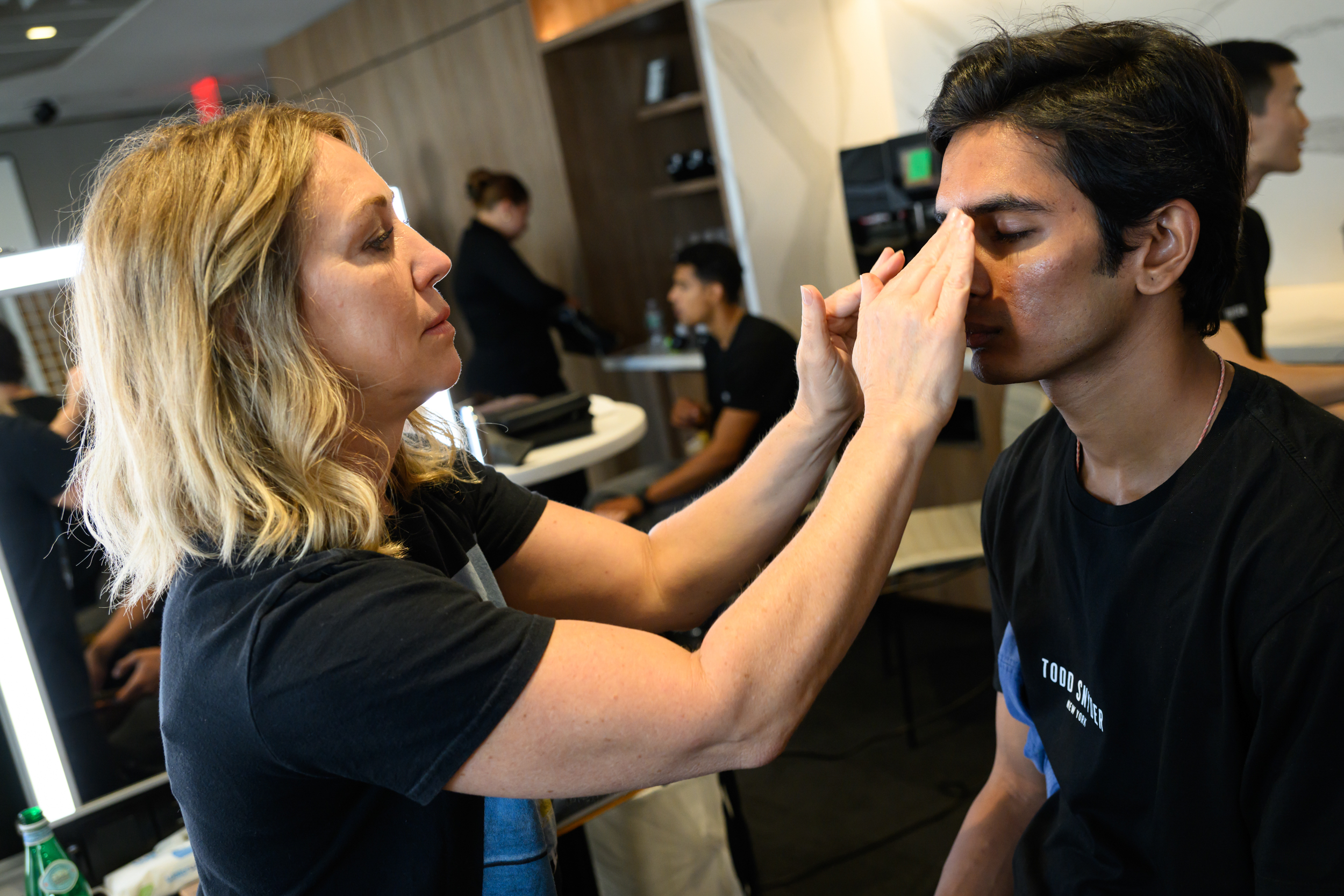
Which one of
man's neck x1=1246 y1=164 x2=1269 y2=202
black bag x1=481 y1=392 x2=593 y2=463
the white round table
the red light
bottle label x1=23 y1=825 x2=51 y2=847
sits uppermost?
the red light

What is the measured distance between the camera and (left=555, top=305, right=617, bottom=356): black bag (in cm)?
436

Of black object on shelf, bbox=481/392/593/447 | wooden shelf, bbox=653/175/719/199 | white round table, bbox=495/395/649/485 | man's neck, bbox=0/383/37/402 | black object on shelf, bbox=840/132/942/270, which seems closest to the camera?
man's neck, bbox=0/383/37/402

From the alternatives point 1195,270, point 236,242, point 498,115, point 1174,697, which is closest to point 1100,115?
point 1195,270

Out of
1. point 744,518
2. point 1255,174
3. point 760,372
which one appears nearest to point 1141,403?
point 744,518

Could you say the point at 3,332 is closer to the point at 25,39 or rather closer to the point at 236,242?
the point at 236,242

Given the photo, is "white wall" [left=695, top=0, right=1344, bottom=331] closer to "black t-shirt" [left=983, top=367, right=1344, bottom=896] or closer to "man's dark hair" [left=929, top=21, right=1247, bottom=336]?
"man's dark hair" [left=929, top=21, right=1247, bottom=336]

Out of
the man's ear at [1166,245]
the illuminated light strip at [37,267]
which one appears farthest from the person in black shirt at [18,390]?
the man's ear at [1166,245]

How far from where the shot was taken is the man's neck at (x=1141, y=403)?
1051 mm

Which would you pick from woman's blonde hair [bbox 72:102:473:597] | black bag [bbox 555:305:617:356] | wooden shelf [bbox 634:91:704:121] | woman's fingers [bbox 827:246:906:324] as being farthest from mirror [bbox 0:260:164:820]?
wooden shelf [bbox 634:91:704:121]

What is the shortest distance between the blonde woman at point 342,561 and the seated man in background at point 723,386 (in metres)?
2.00

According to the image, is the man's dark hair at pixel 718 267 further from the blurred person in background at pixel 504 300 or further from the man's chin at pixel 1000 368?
the man's chin at pixel 1000 368

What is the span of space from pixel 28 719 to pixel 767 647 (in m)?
1.19

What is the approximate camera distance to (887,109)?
397 cm

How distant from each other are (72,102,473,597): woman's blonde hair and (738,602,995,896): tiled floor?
1.77 metres
